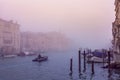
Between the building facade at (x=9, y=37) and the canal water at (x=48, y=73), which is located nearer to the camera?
the canal water at (x=48, y=73)

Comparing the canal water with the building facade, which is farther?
the building facade

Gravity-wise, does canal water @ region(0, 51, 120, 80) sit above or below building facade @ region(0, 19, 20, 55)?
below

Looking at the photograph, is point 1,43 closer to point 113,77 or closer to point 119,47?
point 119,47

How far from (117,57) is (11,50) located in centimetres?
8421

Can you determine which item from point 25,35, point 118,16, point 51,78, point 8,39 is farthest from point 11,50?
point 51,78

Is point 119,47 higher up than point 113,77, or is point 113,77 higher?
point 119,47

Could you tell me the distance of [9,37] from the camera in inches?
5123

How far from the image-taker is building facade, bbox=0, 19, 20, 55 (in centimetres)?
12388

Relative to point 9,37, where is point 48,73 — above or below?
below

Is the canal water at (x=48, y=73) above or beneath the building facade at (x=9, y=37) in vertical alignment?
beneath

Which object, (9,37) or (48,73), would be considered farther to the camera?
(9,37)

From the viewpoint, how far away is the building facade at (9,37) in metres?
124

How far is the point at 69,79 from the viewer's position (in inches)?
1610

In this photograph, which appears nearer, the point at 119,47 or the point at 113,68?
the point at 113,68
